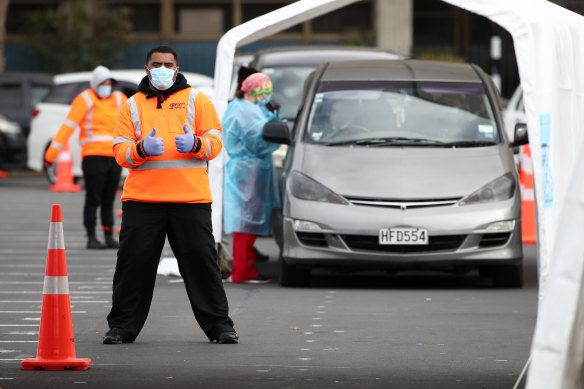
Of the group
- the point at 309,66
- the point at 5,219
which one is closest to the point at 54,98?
the point at 5,219

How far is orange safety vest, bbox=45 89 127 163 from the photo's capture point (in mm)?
13914

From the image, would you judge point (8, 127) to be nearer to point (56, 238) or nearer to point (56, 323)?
point (56, 238)

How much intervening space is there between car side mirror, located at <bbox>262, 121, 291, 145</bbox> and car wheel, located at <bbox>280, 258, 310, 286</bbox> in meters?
0.96

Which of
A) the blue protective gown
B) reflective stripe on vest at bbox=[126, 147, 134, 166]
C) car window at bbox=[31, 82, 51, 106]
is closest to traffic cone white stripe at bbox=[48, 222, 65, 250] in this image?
reflective stripe on vest at bbox=[126, 147, 134, 166]

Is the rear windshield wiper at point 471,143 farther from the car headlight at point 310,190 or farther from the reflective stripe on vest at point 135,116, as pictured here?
the reflective stripe on vest at point 135,116

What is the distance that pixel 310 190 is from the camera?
1097 centimetres

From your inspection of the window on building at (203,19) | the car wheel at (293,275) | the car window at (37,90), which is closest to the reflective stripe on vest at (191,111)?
the car wheel at (293,275)

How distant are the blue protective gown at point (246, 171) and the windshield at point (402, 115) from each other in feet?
1.45

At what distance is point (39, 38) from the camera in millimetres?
35875

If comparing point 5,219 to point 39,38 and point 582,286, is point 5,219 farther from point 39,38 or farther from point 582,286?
point 39,38

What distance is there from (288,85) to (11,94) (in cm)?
1253

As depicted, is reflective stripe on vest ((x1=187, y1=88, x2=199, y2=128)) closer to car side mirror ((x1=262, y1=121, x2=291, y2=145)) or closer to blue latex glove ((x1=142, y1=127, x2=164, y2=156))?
blue latex glove ((x1=142, y1=127, x2=164, y2=156))

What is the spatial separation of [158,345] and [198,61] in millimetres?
29654

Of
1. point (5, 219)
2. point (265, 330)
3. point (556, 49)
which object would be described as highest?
point (556, 49)
